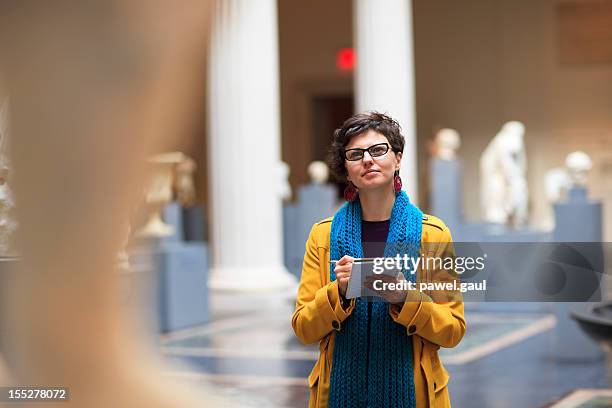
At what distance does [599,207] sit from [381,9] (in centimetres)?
681

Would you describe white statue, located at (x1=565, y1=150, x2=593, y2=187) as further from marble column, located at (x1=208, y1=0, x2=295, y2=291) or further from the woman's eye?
the woman's eye

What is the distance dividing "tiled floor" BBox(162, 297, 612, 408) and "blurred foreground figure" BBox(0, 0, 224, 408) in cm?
436

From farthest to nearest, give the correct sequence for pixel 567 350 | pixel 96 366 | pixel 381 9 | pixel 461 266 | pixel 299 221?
pixel 299 221
pixel 381 9
pixel 567 350
pixel 461 266
pixel 96 366

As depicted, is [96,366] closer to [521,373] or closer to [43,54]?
[43,54]

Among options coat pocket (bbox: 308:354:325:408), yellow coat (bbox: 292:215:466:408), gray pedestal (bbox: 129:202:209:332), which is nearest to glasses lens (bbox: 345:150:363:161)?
yellow coat (bbox: 292:215:466:408)

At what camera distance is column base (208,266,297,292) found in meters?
14.7

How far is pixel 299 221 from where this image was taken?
17812mm

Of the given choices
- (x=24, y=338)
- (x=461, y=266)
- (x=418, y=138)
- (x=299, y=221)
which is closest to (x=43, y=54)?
(x=24, y=338)

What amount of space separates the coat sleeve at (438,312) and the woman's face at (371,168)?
0.70 feet

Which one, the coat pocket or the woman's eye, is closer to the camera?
the woman's eye

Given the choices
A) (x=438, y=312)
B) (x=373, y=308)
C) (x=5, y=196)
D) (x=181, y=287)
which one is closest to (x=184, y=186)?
(x=181, y=287)

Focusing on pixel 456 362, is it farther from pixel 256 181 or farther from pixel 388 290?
pixel 256 181

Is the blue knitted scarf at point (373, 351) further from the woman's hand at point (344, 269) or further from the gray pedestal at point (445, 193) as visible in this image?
the gray pedestal at point (445, 193)

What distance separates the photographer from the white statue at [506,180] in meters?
16.1
